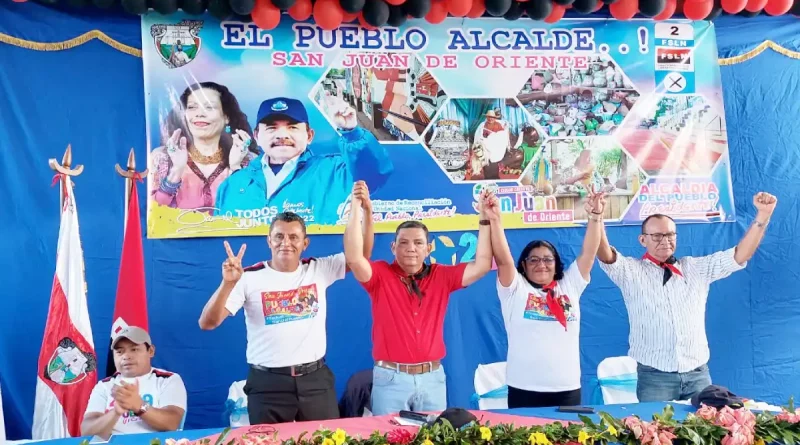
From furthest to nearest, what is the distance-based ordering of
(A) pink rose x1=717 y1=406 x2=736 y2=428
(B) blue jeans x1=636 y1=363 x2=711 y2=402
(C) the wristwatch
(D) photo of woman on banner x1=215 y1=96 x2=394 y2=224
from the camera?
(D) photo of woman on banner x1=215 y1=96 x2=394 y2=224 < (B) blue jeans x1=636 y1=363 x2=711 y2=402 < (C) the wristwatch < (A) pink rose x1=717 y1=406 x2=736 y2=428

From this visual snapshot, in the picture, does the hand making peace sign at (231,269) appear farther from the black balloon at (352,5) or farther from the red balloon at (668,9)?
the red balloon at (668,9)

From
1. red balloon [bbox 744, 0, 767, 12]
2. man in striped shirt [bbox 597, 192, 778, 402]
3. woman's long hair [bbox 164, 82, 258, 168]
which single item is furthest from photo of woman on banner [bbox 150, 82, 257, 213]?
red balloon [bbox 744, 0, 767, 12]

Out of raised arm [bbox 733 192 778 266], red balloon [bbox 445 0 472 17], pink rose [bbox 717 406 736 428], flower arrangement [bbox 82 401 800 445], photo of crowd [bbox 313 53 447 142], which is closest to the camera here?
flower arrangement [bbox 82 401 800 445]

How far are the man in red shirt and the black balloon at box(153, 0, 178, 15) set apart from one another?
4.35 ft

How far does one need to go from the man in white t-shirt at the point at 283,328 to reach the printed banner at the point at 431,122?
660mm

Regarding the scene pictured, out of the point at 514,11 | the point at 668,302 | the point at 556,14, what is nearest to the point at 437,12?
the point at 514,11

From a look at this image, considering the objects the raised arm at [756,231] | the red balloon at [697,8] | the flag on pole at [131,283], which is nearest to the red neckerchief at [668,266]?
the raised arm at [756,231]

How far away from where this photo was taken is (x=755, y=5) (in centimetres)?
332

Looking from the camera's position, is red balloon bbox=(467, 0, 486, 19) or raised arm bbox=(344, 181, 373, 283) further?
red balloon bbox=(467, 0, 486, 19)

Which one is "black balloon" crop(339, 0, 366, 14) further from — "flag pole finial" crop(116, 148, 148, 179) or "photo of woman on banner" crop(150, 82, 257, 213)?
"flag pole finial" crop(116, 148, 148, 179)

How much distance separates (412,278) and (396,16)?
4.61ft

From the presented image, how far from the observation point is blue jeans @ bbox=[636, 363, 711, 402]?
2.71m

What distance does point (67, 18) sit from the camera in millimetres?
3043

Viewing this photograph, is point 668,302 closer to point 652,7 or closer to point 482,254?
point 482,254
